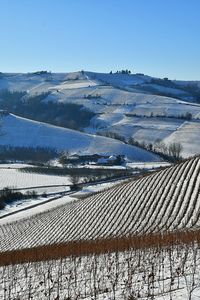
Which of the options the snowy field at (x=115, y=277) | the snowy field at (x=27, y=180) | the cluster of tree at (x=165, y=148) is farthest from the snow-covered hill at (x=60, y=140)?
the snowy field at (x=115, y=277)

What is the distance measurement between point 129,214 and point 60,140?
143393mm

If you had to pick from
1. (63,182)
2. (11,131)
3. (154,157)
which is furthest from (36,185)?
(11,131)

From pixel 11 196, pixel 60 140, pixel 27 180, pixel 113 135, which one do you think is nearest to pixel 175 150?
pixel 113 135

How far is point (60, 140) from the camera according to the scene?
174250 millimetres

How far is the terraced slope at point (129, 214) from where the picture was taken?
1120 inches

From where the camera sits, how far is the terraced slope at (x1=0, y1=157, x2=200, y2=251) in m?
28.4

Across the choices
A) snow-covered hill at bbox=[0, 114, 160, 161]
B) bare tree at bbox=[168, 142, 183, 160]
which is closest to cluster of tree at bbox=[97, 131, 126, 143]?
snow-covered hill at bbox=[0, 114, 160, 161]

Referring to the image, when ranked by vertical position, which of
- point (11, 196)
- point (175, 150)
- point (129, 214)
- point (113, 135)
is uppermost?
point (129, 214)

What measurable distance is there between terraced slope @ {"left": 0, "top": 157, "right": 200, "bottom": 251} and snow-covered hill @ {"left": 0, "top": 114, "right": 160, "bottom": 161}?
103 m

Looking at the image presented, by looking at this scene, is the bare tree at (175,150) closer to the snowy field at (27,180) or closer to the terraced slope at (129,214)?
the snowy field at (27,180)

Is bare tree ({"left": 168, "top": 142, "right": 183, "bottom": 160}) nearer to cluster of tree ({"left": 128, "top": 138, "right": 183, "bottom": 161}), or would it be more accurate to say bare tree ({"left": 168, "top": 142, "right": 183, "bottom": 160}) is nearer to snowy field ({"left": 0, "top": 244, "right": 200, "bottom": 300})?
cluster of tree ({"left": 128, "top": 138, "right": 183, "bottom": 161})

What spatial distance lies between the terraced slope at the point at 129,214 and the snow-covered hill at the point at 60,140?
337 ft

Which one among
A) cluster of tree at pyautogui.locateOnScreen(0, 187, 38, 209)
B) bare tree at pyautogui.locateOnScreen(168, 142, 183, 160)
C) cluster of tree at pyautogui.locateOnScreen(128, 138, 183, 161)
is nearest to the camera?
cluster of tree at pyautogui.locateOnScreen(0, 187, 38, 209)

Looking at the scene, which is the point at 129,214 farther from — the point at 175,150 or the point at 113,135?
the point at 113,135
